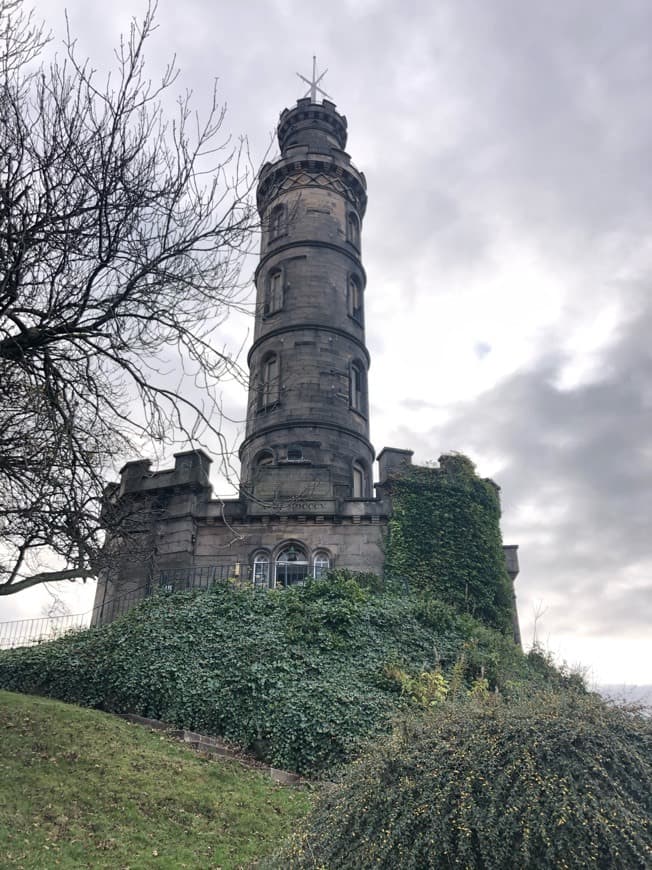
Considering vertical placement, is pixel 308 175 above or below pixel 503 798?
above

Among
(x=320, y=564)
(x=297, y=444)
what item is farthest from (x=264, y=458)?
(x=320, y=564)

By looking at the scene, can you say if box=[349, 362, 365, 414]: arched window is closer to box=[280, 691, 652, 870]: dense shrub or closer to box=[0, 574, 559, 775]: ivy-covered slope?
box=[0, 574, 559, 775]: ivy-covered slope

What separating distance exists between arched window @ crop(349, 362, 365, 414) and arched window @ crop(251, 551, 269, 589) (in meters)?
6.79

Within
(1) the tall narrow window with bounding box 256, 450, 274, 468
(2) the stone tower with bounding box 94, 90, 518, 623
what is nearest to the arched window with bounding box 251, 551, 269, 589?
(2) the stone tower with bounding box 94, 90, 518, 623

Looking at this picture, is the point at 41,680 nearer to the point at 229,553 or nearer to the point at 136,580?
the point at 136,580

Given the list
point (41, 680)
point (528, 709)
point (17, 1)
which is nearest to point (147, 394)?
point (17, 1)

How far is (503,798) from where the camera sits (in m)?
6.43

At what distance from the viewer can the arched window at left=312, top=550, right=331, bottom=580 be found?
2012 cm

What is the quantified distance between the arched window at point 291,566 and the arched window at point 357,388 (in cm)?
631

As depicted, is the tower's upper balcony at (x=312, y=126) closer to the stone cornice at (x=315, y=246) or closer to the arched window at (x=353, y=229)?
the arched window at (x=353, y=229)

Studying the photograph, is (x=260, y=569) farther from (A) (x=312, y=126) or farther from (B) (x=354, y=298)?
(A) (x=312, y=126)

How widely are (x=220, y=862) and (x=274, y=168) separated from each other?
25787 millimetres

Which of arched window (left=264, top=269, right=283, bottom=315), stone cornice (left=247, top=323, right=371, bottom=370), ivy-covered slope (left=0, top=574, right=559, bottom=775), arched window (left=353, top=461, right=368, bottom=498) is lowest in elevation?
ivy-covered slope (left=0, top=574, right=559, bottom=775)

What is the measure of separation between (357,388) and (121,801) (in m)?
17.9
